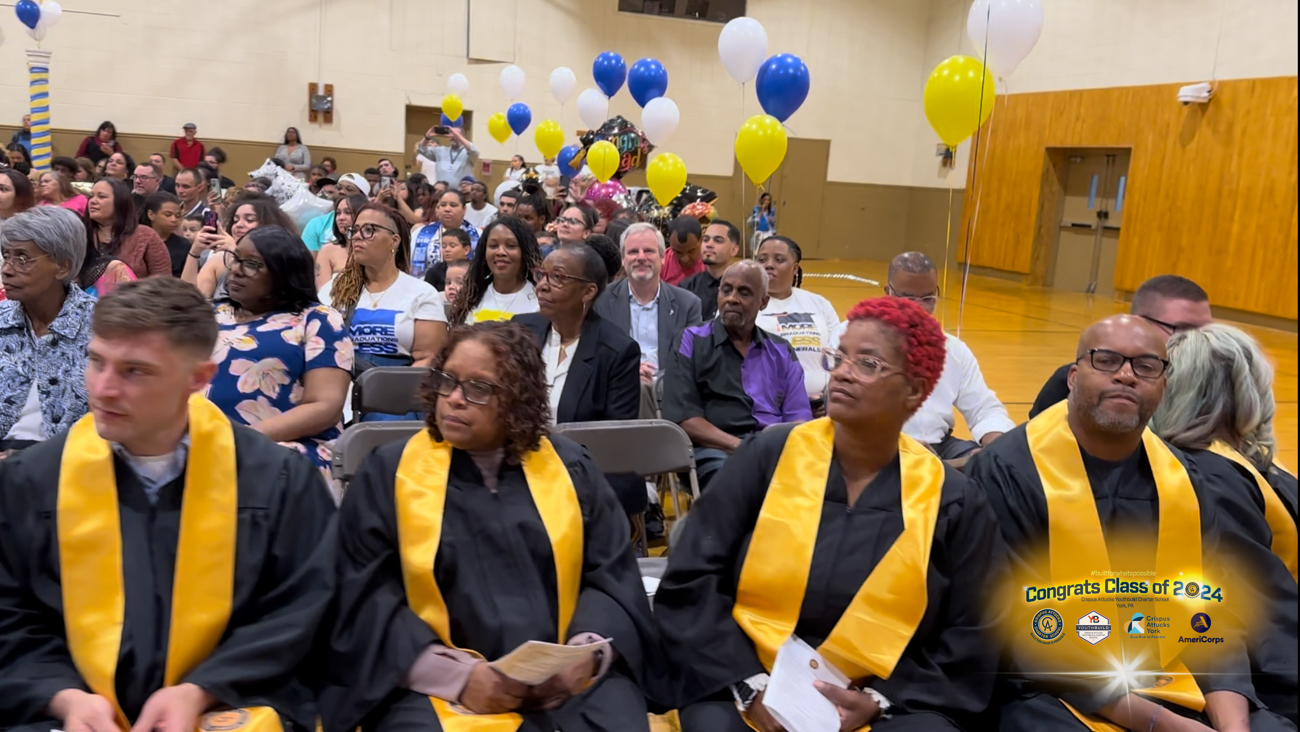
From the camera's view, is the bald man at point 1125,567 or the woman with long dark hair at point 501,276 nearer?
the bald man at point 1125,567

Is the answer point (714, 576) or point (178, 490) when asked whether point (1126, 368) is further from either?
point (178, 490)

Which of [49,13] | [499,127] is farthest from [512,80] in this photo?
[49,13]

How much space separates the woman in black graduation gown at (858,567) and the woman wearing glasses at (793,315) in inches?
102

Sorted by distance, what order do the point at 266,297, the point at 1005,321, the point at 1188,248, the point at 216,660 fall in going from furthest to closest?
the point at 1188,248, the point at 1005,321, the point at 266,297, the point at 216,660

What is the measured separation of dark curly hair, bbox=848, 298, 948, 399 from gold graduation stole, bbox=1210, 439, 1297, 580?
76 centimetres

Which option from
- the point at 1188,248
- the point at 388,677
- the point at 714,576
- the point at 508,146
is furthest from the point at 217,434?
the point at 508,146

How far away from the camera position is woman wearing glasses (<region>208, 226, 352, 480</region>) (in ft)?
10.2

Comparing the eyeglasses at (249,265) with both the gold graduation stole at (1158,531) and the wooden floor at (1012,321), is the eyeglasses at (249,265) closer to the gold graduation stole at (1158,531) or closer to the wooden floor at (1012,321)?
the gold graduation stole at (1158,531)

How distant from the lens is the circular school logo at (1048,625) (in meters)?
2.20

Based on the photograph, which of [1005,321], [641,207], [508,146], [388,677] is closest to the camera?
[388,677]

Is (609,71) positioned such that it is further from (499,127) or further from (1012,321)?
(1012,321)

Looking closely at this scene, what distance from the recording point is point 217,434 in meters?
1.93

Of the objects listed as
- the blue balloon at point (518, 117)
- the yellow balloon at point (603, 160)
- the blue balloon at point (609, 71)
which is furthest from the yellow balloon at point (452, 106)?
the yellow balloon at point (603, 160)

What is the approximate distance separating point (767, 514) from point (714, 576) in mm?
190
